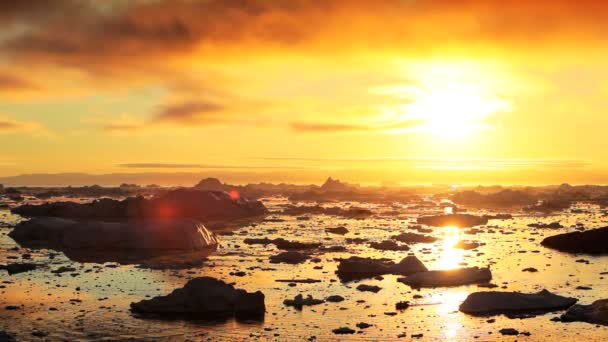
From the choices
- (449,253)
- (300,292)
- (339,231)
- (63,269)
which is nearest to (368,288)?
(300,292)

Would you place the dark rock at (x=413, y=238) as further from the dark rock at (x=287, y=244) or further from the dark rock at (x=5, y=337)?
the dark rock at (x=5, y=337)

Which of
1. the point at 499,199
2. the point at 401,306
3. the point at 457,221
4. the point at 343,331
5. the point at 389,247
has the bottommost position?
the point at 343,331

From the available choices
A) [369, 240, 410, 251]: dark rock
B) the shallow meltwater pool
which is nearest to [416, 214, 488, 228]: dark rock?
the shallow meltwater pool

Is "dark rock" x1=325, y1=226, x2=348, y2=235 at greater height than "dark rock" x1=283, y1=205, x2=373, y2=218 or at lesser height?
lesser

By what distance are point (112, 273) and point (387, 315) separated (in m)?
11.9

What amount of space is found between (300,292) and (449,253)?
1283 cm

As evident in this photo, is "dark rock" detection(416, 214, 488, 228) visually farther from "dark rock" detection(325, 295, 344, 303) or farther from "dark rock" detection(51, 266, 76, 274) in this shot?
"dark rock" detection(325, 295, 344, 303)

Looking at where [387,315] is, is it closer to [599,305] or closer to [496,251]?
[599,305]

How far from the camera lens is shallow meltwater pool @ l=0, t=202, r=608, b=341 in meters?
15.9

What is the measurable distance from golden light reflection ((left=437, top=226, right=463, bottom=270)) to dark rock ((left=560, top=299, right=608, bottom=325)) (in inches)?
355

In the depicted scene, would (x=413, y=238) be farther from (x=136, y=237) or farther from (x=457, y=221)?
(x=136, y=237)

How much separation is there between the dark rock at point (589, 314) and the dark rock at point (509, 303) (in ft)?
3.37

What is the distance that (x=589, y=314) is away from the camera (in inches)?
680

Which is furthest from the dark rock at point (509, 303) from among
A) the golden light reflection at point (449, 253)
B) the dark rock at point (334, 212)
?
the dark rock at point (334, 212)
